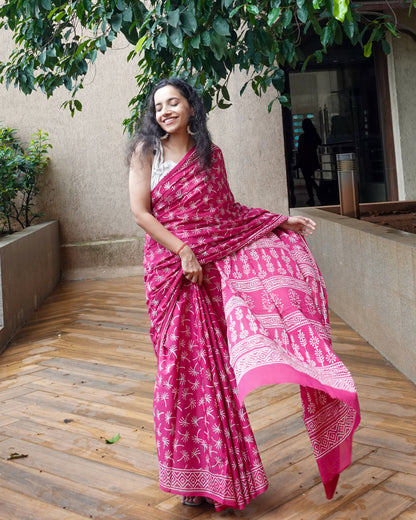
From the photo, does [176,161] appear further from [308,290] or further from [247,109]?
[247,109]

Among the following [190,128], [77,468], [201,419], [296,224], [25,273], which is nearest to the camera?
[201,419]

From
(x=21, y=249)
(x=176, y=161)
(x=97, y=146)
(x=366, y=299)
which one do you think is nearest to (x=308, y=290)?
(x=176, y=161)

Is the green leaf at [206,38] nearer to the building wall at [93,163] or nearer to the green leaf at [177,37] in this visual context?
the green leaf at [177,37]

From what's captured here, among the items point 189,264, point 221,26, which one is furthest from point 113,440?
point 221,26

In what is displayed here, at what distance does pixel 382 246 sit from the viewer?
4266mm

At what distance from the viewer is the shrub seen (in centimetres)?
775

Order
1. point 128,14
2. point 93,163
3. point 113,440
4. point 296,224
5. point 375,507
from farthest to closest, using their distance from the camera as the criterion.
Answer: point 93,163 → point 128,14 → point 113,440 → point 296,224 → point 375,507

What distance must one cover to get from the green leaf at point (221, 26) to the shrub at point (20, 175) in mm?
4851

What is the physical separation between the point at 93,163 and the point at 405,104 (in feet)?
13.3

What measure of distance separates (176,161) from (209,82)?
234cm

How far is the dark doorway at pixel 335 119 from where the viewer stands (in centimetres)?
881

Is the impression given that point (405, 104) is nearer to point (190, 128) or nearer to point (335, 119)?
point (335, 119)

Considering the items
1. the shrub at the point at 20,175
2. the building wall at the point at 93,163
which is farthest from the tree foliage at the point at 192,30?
the building wall at the point at 93,163

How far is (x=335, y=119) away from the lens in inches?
352
